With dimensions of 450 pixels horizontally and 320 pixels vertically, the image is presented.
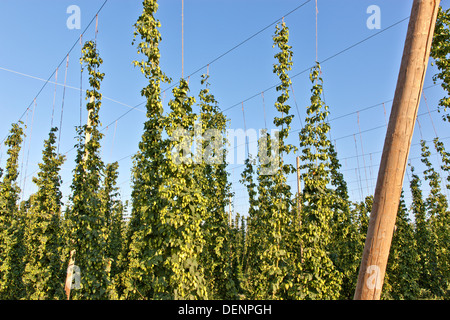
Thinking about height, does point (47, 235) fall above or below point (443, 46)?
below

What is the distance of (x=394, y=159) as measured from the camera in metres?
1.97

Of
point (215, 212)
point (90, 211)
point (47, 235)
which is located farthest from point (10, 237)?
point (215, 212)

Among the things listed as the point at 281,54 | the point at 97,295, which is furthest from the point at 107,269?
the point at 281,54

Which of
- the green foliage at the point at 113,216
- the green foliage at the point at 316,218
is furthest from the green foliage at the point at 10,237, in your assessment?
the green foliage at the point at 316,218

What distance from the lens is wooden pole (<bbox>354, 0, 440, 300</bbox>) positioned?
6.32ft

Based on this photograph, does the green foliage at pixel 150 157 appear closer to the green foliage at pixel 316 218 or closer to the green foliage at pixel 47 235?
the green foliage at pixel 316 218

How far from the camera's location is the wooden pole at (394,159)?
1.93 metres
